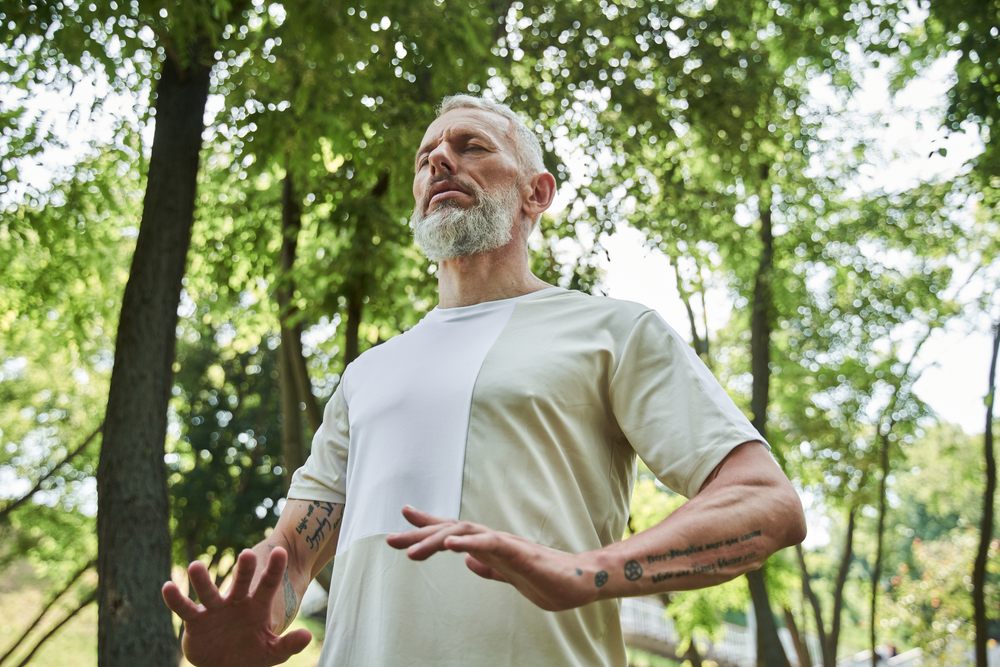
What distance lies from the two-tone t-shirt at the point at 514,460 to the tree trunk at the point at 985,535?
480 inches

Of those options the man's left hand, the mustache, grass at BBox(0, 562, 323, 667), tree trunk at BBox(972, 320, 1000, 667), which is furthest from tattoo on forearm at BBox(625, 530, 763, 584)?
grass at BBox(0, 562, 323, 667)

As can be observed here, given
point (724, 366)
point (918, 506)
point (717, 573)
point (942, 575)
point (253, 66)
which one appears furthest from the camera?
point (918, 506)

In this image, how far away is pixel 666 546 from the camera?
1.26 metres

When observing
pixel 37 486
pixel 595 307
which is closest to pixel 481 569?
pixel 595 307

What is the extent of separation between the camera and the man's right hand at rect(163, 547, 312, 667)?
1387 mm

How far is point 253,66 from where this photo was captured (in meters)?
5.38

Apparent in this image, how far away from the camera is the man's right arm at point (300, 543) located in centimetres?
182

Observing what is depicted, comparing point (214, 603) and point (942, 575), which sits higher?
point (214, 603)

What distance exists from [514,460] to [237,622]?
2.17 ft

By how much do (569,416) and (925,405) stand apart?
15.4 m

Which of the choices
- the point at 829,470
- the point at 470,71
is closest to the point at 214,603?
the point at 470,71

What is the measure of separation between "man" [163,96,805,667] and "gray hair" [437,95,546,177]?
1.60ft

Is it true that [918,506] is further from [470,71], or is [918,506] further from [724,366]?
[470,71]

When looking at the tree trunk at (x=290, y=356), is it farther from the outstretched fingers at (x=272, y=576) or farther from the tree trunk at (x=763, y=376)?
the tree trunk at (x=763, y=376)
